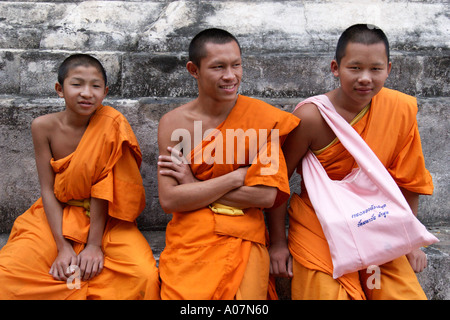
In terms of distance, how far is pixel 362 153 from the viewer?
250 cm

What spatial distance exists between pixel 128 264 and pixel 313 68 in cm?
176

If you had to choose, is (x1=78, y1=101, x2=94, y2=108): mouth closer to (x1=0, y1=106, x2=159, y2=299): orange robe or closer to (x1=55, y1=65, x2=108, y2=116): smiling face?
(x1=55, y1=65, x2=108, y2=116): smiling face

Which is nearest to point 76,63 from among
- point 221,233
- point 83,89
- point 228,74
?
point 83,89

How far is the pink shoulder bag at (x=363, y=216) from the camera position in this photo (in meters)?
2.37

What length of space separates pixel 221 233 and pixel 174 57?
136cm

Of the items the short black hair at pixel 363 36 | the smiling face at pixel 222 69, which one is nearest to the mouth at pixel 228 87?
the smiling face at pixel 222 69

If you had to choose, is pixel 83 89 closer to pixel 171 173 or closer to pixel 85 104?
pixel 85 104

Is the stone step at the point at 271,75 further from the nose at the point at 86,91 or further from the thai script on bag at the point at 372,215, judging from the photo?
the thai script on bag at the point at 372,215

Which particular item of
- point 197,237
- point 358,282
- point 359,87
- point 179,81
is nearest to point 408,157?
point 359,87

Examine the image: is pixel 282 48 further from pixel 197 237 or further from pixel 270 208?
pixel 197 237

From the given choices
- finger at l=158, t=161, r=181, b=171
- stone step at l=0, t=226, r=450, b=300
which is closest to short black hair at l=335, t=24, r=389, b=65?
finger at l=158, t=161, r=181, b=171

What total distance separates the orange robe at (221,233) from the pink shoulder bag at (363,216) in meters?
0.26

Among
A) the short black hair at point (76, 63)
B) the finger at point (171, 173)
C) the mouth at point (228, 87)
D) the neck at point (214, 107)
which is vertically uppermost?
the short black hair at point (76, 63)

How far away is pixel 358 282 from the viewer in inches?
95.7
